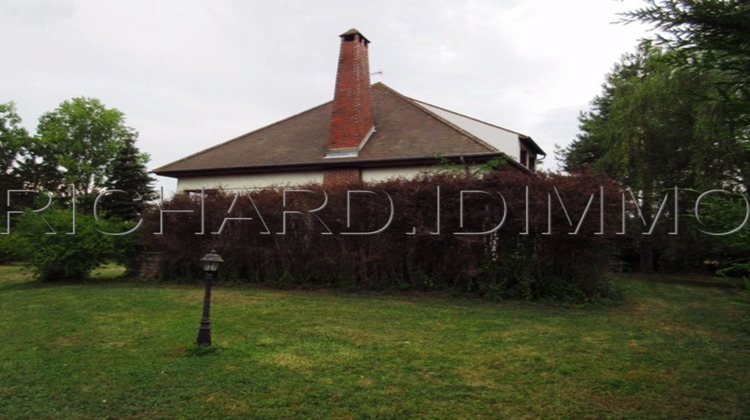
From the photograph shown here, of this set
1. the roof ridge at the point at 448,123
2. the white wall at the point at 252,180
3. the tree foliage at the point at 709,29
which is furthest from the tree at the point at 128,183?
the tree foliage at the point at 709,29

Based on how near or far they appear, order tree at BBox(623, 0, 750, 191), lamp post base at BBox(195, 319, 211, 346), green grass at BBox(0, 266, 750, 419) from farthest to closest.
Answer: lamp post base at BBox(195, 319, 211, 346), green grass at BBox(0, 266, 750, 419), tree at BBox(623, 0, 750, 191)

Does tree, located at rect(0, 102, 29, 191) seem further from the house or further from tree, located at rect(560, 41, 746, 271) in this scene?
tree, located at rect(560, 41, 746, 271)

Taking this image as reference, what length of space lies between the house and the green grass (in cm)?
698

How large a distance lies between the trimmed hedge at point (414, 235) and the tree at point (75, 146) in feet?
106

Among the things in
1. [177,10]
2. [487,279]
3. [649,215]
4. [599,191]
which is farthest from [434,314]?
[649,215]

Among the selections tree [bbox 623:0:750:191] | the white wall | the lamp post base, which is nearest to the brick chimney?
the white wall

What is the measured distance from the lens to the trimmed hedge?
8781mm

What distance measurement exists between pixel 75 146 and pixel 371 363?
4328 centimetres

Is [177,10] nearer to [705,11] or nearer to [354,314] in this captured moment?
[354,314]

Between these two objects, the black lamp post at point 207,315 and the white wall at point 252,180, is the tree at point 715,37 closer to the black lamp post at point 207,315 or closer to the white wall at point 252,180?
the black lamp post at point 207,315

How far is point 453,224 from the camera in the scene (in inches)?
375

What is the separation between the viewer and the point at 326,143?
1659cm

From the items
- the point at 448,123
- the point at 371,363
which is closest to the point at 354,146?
the point at 448,123

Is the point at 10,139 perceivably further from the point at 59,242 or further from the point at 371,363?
the point at 371,363
